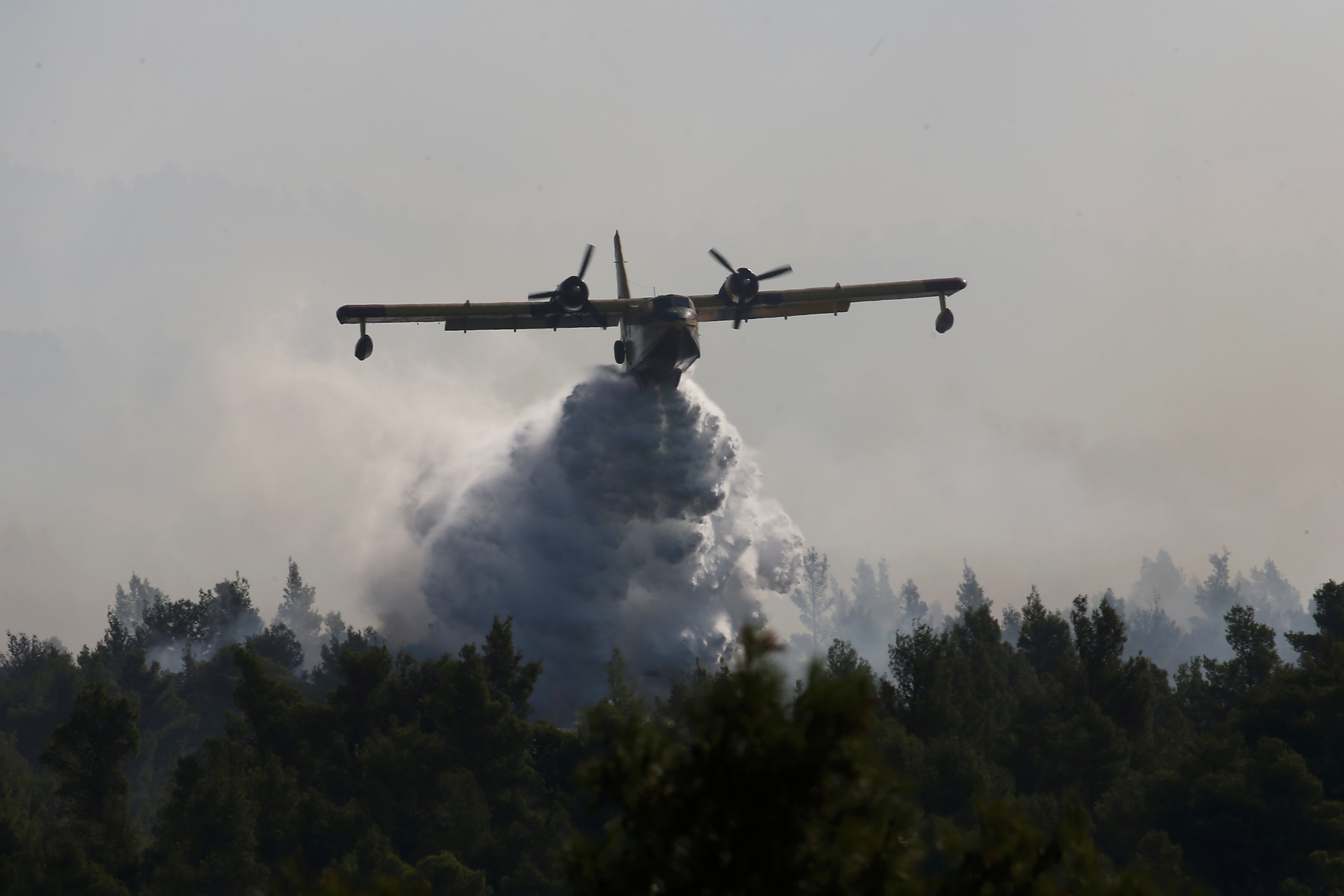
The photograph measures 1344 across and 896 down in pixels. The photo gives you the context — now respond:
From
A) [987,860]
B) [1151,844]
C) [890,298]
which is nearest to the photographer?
[987,860]

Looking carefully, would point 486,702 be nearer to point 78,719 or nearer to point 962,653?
point 78,719

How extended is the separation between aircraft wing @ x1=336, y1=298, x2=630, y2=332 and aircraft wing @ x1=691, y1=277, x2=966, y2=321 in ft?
14.4

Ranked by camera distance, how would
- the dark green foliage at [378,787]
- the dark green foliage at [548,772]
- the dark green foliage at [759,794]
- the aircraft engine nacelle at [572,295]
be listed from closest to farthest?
the dark green foliage at [759,794], the dark green foliage at [548,772], the dark green foliage at [378,787], the aircraft engine nacelle at [572,295]

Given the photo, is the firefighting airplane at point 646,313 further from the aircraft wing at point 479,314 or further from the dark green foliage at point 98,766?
the dark green foliage at point 98,766

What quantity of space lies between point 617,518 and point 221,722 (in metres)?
55.0

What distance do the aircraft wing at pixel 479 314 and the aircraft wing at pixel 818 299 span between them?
4.38m

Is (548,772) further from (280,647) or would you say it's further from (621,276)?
(280,647)

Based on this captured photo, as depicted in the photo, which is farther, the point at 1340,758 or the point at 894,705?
the point at 894,705

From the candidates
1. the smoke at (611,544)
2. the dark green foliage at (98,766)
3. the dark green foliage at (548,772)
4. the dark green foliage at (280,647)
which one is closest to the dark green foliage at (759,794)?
the dark green foliage at (548,772)

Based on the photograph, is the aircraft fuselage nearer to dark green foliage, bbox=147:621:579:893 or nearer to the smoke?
the smoke

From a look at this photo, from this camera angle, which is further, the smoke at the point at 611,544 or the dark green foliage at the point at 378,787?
the smoke at the point at 611,544

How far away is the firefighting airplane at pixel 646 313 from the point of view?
4731 cm

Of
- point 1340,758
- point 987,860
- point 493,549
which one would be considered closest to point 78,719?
point 493,549

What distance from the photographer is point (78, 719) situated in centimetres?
4206
